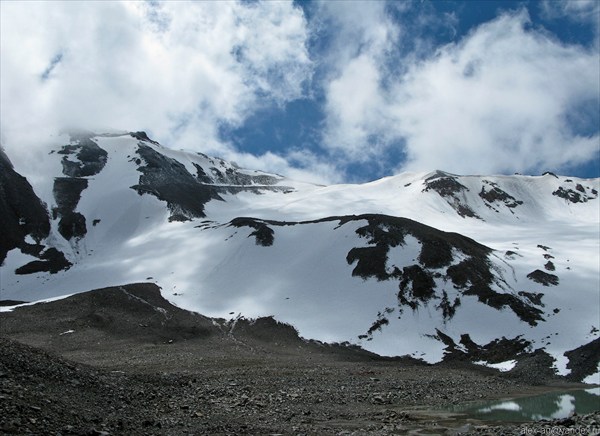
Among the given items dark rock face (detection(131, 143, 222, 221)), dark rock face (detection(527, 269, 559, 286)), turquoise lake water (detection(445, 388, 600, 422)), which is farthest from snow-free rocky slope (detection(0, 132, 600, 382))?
turquoise lake water (detection(445, 388, 600, 422))

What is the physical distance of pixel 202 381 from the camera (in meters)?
37.9

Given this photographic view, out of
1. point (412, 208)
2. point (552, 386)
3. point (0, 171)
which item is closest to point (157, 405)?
point (552, 386)

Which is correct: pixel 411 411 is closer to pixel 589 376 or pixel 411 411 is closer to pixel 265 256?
pixel 589 376

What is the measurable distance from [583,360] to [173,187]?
434ft

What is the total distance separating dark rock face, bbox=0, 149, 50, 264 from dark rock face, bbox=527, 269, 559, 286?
98043 millimetres

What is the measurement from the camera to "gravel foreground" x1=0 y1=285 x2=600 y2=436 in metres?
21.3

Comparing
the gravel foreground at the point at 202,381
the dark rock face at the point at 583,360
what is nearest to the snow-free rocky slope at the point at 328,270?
the dark rock face at the point at 583,360

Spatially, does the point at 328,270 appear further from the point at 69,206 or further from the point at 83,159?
the point at 83,159

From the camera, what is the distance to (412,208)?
19188 centimetres

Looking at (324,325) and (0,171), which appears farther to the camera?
(0,171)

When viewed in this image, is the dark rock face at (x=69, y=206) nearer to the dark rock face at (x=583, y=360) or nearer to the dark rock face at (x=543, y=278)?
the dark rock face at (x=543, y=278)

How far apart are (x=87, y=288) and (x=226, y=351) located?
40.2 m

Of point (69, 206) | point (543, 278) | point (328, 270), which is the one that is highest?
point (69, 206)

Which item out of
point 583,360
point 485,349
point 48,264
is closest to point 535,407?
point 583,360
